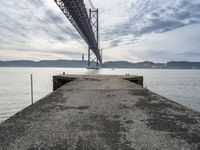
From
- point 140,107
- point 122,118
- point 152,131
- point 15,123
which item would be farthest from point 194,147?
point 15,123

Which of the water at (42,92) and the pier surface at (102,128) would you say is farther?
the water at (42,92)

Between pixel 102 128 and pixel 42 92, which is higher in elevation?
pixel 102 128

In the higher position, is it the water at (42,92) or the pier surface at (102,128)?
the pier surface at (102,128)

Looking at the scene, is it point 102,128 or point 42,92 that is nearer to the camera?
point 102,128

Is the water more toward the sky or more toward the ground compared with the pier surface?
more toward the ground

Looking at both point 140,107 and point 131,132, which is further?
point 140,107

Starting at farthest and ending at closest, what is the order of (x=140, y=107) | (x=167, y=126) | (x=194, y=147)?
(x=140, y=107) < (x=167, y=126) < (x=194, y=147)

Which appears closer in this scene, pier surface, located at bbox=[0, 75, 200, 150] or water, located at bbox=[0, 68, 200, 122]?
pier surface, located at bbox=[0, 75, 200, 150]

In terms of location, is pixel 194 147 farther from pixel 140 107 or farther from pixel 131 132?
pixel 140 107

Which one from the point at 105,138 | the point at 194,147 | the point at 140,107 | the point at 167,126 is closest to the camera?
the point at 194,147

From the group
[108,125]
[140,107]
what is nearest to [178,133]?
[108,125]

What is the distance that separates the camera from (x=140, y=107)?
5805 millimetres

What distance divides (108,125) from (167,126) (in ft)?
3.65

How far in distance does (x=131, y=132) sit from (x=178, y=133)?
80 centimetres
